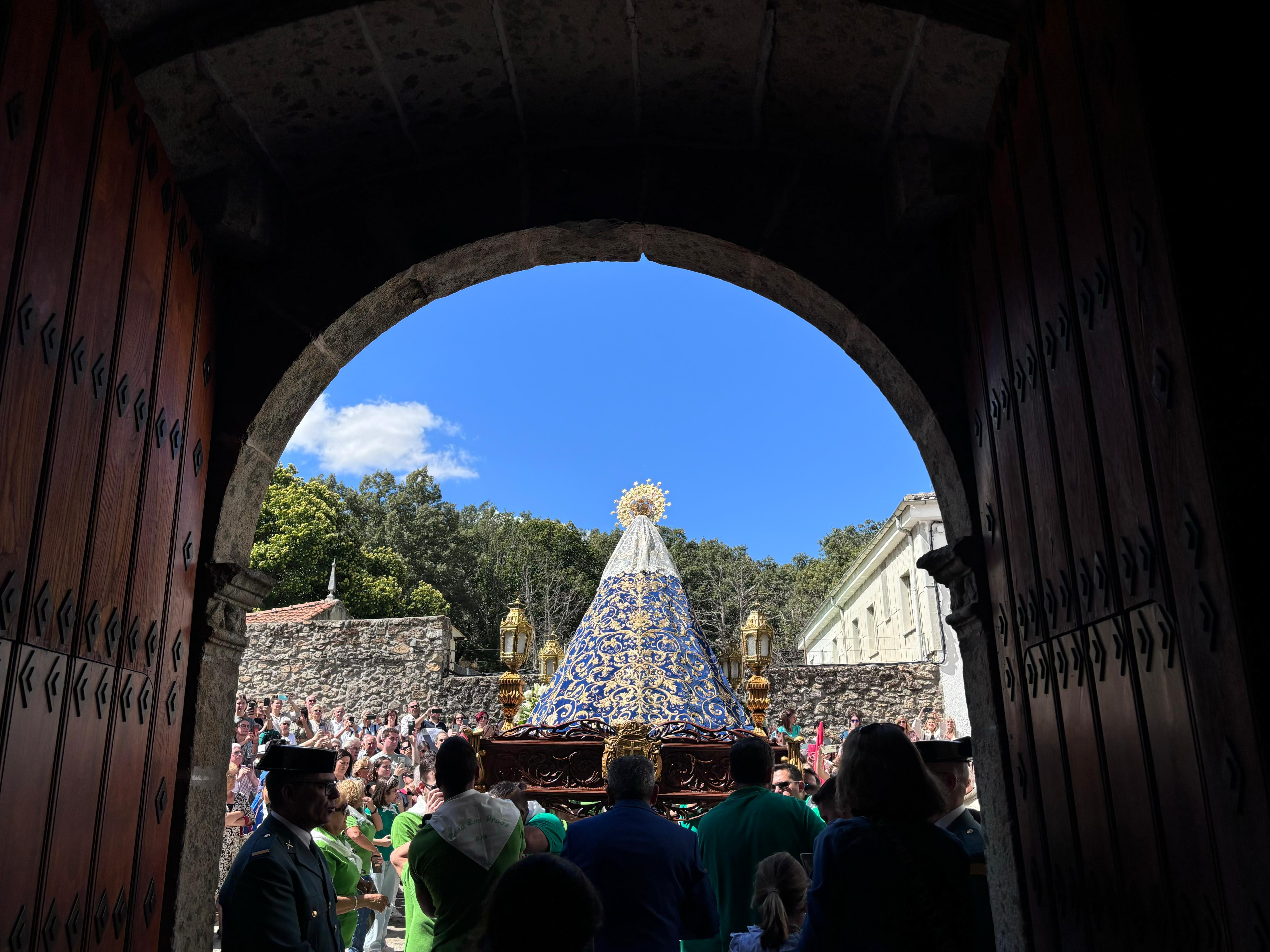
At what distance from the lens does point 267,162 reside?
3688 millimetres

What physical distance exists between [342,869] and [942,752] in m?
2.48

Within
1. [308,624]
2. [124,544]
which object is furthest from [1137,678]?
[308,624]

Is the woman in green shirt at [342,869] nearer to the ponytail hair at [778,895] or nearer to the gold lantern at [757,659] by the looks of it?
the ponytail hair at [778,895]

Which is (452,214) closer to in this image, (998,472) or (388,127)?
(388,127)

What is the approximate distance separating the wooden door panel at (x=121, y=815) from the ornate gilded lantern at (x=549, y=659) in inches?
241

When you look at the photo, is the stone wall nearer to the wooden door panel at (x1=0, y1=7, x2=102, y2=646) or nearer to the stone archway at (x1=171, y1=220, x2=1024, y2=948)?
the stone archway at (x1=171, y1=220, x2=1024, y2=948)

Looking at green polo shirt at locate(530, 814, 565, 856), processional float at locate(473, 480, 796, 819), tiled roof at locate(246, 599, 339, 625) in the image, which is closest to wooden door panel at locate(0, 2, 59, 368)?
green polo shirt at locate(530, 814, 565, 856)

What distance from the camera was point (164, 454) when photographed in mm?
3002

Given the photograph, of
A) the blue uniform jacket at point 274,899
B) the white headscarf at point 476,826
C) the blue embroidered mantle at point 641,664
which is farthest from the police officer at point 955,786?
the blue embroidered mantle at point 641,664

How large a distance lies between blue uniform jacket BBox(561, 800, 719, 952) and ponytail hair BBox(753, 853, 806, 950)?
0.25 meters

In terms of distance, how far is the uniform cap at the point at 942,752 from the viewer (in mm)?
2930

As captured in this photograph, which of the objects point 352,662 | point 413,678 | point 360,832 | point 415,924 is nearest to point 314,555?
point 352,662

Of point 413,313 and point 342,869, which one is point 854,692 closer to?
point 342,869

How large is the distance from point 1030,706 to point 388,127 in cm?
303
